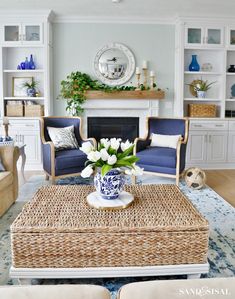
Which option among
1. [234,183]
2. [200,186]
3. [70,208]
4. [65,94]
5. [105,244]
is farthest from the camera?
[65,94]

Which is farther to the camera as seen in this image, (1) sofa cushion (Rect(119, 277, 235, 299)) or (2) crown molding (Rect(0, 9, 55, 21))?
(2) crown molding (Rect(0, 9, 55, 21))

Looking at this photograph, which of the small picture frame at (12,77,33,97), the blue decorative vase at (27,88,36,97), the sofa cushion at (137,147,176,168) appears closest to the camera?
the sofa cushion at (137,147,176,168)

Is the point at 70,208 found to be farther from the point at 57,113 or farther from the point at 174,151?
the point at 57,113

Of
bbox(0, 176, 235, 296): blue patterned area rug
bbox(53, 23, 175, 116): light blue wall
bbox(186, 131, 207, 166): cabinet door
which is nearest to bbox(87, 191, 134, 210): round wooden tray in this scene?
bbox(0, 176, 235, 296): blue patterned area rug

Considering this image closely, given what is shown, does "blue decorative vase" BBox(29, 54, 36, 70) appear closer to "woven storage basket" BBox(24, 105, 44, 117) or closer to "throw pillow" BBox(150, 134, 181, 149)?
"woven storage basket" BBox(24, 105, 44, 117)

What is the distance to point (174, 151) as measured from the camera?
4340 millimetres

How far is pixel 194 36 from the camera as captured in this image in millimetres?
5371

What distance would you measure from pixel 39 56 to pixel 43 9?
2.63ft

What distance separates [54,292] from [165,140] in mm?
3723

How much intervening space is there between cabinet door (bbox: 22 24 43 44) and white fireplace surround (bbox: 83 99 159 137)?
4.25 ft

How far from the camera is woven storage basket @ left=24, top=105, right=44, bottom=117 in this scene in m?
5.38

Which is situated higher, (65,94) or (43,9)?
(43,9)

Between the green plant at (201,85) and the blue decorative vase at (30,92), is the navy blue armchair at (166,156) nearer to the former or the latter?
the green plant at (201,85)

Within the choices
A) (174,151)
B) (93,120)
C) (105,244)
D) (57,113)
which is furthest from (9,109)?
(105,244)
